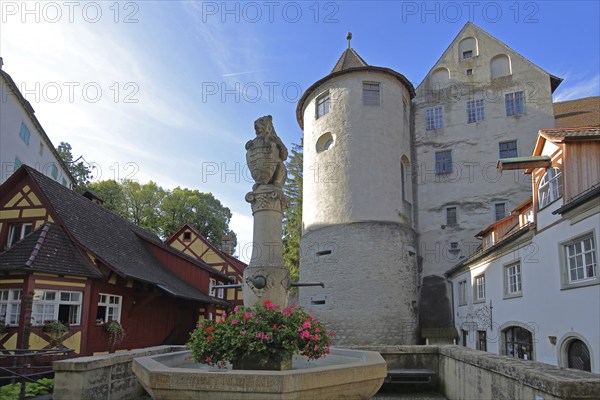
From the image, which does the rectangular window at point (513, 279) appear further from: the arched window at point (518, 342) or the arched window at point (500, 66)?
the arched window at point (500, 66)

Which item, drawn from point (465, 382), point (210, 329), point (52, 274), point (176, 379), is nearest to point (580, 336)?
point (465, 382)

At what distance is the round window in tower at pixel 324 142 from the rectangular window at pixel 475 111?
882 cm

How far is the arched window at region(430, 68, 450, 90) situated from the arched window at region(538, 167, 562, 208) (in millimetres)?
16931

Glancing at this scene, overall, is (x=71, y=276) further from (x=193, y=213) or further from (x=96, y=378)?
(x=193, y=213)

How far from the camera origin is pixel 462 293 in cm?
2361

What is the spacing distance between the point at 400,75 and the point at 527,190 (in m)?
9.37

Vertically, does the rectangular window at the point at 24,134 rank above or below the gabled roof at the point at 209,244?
above

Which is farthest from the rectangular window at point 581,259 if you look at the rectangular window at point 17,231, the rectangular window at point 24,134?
the rectangular window at point 24,134

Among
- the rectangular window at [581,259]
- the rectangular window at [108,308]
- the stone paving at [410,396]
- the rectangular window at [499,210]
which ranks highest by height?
the rectangular window at [499,210]

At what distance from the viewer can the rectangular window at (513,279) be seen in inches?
616

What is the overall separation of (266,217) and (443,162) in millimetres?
23056

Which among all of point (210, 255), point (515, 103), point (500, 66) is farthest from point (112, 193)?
point (515, 103)

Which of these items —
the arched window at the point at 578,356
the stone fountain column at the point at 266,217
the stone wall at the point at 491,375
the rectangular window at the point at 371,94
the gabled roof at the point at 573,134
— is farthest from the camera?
the rectangular window at the point at 371,94

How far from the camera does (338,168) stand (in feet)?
82.3
